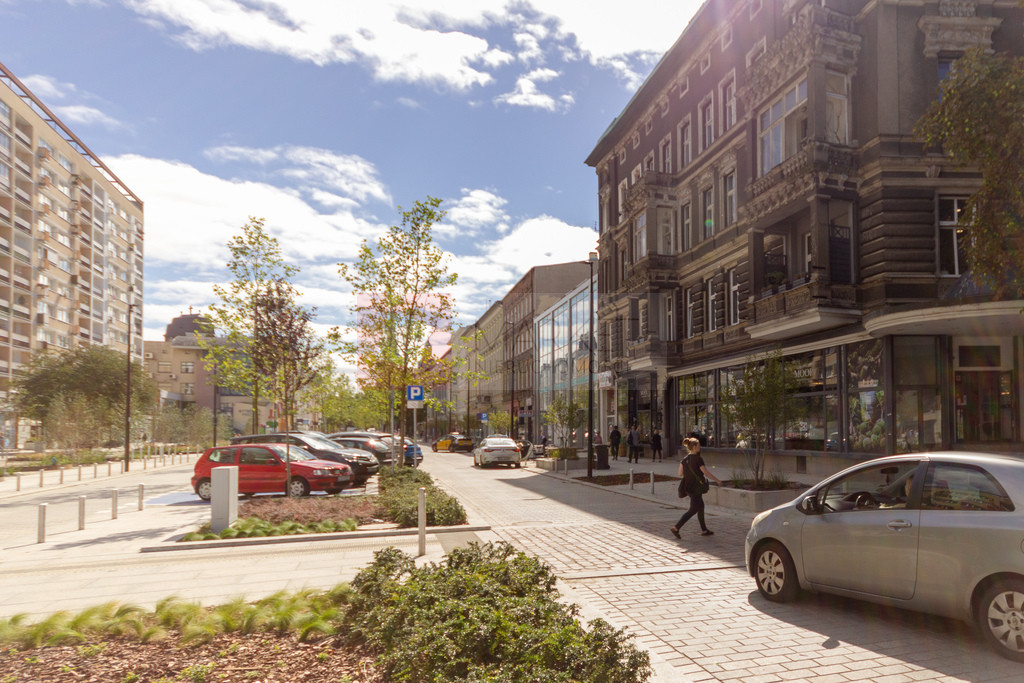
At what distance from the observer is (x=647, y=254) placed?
1347 inches

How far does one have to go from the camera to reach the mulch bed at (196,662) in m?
4.70

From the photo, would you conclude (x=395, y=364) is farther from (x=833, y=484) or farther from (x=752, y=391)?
(x=833, y=484)

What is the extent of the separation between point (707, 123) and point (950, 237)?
14.3m

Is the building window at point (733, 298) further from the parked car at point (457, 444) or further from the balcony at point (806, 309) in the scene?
the parked car at point (457, 444)

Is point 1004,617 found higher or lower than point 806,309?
lower

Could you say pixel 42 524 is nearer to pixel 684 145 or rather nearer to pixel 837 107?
pixel 837 107

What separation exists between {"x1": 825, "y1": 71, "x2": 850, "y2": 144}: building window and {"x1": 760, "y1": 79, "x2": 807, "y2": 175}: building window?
2.43 feet

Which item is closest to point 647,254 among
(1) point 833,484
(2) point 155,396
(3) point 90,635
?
(1) point 833,484

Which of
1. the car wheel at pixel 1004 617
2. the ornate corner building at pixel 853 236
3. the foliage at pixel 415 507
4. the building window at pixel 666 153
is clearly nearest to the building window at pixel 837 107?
the ornate corner building at pixel 853 236

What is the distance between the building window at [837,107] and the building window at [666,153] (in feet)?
44.8

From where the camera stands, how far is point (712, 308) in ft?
101

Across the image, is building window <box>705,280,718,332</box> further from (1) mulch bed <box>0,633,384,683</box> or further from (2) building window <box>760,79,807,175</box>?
(1) mulch bed <box>0,633,384,683</box>

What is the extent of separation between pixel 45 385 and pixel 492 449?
36.6m

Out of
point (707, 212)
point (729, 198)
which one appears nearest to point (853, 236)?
point (729, 198)
